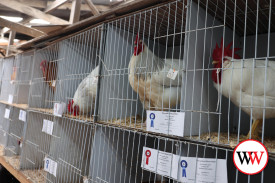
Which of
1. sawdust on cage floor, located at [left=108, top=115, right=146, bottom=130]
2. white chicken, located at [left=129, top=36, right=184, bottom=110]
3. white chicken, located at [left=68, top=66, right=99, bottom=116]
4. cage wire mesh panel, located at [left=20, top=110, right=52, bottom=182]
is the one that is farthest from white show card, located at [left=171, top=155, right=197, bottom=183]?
cage wire mesh panel, located at [left=20, top=110, right=52, bottom=182]

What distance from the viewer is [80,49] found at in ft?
6.75

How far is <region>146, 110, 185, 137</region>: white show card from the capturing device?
102 cm

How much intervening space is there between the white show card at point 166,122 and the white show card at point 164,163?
0.11 metres

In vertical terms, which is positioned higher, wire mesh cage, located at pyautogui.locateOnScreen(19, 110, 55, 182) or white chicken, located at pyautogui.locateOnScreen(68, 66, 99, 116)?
white chicken, located at pyautogui.locateOnScreen(68, 66, 99, 116)

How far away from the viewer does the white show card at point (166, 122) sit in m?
1.02

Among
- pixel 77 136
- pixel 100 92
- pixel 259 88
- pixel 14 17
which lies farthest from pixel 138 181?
pixel 14 17

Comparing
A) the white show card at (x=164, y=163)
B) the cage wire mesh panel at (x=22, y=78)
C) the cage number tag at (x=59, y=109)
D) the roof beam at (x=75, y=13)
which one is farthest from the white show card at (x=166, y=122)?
the cage wire mesh panel at (x=22, y=78)

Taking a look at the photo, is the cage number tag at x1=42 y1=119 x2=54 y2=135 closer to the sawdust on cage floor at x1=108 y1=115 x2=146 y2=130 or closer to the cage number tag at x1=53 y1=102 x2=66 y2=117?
the cage number tag at x1=53 y1=102 x2=66 y2=117

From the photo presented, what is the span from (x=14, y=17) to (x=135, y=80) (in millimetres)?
3100

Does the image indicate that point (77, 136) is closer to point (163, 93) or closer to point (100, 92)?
point (100, 92)

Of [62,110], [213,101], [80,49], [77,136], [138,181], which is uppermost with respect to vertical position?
[80,49]

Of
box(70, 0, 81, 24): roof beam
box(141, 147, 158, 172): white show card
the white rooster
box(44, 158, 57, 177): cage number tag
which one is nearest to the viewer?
the white rooster

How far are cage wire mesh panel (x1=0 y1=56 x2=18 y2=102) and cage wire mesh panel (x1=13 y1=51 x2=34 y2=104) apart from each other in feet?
0.45

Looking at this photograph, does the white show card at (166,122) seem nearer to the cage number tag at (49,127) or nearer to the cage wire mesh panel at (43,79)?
the cage number tag at (49,127)
